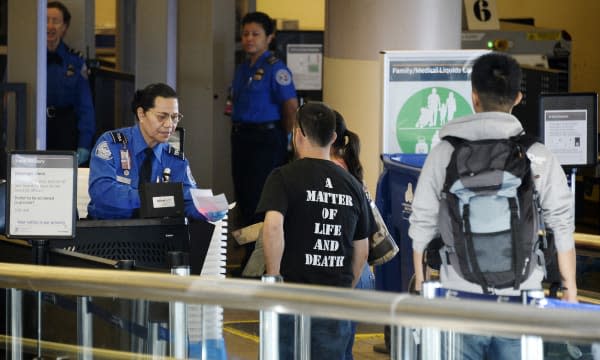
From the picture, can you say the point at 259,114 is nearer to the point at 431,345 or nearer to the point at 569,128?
the point at 569,128

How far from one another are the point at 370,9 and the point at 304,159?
4.08 metres

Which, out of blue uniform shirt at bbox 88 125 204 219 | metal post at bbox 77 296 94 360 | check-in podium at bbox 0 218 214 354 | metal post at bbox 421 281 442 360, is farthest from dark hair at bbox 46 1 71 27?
metal post at bbox 421 281 442 360

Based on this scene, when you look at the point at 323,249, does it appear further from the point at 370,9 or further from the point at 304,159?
the point at 370,9

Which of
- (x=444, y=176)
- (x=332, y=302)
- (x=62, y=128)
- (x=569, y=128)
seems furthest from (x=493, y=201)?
(x=62, y=128)

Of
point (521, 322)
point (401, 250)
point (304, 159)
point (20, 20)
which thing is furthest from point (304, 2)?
point (521, 322)

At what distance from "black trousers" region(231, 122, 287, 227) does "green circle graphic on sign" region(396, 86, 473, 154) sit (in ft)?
8.61

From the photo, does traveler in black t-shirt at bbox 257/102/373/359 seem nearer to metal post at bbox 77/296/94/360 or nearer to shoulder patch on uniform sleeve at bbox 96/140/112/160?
metal post at bbox 77/296/94/360

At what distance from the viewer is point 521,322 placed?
2.62m

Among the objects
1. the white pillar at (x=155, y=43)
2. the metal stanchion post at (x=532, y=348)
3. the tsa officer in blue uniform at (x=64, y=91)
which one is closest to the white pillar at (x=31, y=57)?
the white pillar at (x=155, y=43)

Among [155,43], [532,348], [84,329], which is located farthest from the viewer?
[155,43]

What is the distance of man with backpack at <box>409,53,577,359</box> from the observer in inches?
160

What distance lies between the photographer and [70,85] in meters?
9.16

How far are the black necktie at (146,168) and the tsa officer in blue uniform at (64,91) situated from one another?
3.14 meters

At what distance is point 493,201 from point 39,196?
1.49m
